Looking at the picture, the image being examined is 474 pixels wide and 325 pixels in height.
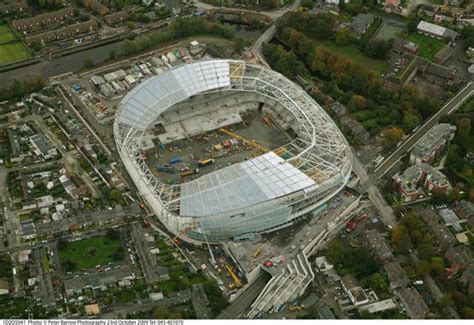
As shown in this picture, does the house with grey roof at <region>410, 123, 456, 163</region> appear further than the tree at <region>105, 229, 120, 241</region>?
Yes

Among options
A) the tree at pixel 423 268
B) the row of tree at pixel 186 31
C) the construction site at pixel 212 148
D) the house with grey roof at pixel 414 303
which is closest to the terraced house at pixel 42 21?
the row of tree at pixel 186 31

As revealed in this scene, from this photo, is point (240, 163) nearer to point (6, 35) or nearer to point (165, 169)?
point (165, 169)

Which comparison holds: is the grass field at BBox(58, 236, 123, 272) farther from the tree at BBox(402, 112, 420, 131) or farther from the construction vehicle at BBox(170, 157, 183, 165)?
the tree at BBox(402, 112, 420, 131)

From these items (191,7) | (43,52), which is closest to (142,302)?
(43,52)

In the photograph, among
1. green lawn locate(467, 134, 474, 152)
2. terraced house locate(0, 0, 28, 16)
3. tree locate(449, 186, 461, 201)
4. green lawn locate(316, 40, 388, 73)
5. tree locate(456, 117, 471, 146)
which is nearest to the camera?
tree locate(449, 186, 461, 201)

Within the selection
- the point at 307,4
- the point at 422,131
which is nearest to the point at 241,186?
the point at 422,131

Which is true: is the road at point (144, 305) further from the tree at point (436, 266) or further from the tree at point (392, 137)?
the tree at point (392, 137)

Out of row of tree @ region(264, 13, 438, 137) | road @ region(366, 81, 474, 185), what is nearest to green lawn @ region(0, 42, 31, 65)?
row of tree @ region(264, 13, 438, 137)
